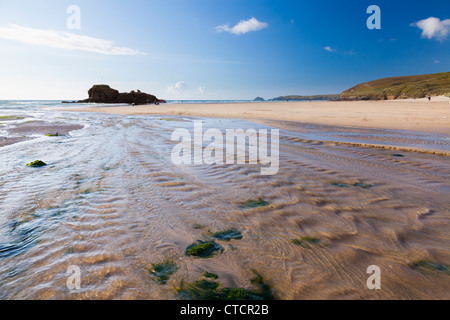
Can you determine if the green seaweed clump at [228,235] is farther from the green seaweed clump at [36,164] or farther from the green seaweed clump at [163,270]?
the green seaweed clump at [36,164]

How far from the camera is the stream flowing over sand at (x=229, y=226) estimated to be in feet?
6.78

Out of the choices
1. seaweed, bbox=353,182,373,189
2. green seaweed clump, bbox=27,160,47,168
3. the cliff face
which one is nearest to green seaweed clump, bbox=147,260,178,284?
seaweed, bbox=353,182,373,189

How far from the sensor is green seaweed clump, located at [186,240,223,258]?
2496mm

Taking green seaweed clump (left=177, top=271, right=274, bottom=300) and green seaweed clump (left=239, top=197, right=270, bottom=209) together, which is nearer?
green seaweed clump (left=177, top=271, right=274, bottom=300)

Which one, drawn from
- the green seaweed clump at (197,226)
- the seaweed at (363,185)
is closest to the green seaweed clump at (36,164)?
the green seaweed clump at (197,226)

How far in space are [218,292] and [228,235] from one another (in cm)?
90

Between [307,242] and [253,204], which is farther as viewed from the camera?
[253,204]

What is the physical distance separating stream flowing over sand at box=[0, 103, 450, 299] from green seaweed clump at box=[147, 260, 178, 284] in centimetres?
5

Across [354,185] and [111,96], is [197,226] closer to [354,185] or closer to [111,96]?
[354,185]

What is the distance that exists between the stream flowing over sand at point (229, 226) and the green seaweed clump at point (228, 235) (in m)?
0.07

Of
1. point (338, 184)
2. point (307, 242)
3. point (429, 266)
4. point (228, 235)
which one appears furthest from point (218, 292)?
point (338, 184)

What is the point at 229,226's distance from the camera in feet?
10.1

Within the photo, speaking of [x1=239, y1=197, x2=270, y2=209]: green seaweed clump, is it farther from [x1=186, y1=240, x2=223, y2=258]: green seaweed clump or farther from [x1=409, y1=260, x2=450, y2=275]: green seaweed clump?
[x1=409, y1=260, x2=450, y2=275]: green seaweed clump

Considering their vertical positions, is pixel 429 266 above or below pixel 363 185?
below
